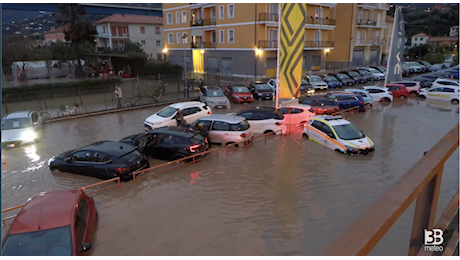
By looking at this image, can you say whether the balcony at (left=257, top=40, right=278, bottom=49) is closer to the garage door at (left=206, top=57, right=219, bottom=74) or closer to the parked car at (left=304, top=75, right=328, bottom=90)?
the parked car at (left=304, top=75, right=328, bottom=90)

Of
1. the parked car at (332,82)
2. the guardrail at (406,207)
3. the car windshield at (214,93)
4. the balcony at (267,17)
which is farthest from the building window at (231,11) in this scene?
the guardrail at (406,207)

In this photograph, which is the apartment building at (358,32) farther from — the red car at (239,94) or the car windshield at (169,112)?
the car windshield at (169,112)

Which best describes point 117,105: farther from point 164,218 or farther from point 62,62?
point 62,62

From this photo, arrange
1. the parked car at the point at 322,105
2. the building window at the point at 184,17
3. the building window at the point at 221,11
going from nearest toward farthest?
the parked car at the point at 322,105 < the building window at the point at 221,11 < the building window at the point at 184,17

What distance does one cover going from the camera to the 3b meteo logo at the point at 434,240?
208 centimetres

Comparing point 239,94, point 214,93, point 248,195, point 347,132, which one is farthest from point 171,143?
point 239,94

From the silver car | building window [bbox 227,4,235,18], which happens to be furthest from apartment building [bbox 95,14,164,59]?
the silver car

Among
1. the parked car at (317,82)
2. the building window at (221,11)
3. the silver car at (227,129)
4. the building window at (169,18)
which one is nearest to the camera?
the silver car at (227,129)

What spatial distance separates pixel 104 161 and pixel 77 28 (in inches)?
1469

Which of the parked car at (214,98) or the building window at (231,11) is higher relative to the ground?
the building window at (231,11)

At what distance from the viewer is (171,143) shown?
42.1 ft

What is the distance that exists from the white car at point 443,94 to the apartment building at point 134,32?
4472 cm

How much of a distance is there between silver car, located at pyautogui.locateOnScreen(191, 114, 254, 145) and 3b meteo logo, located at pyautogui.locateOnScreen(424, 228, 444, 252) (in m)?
12.1

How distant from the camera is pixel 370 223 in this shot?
Result: 1.38 metres
